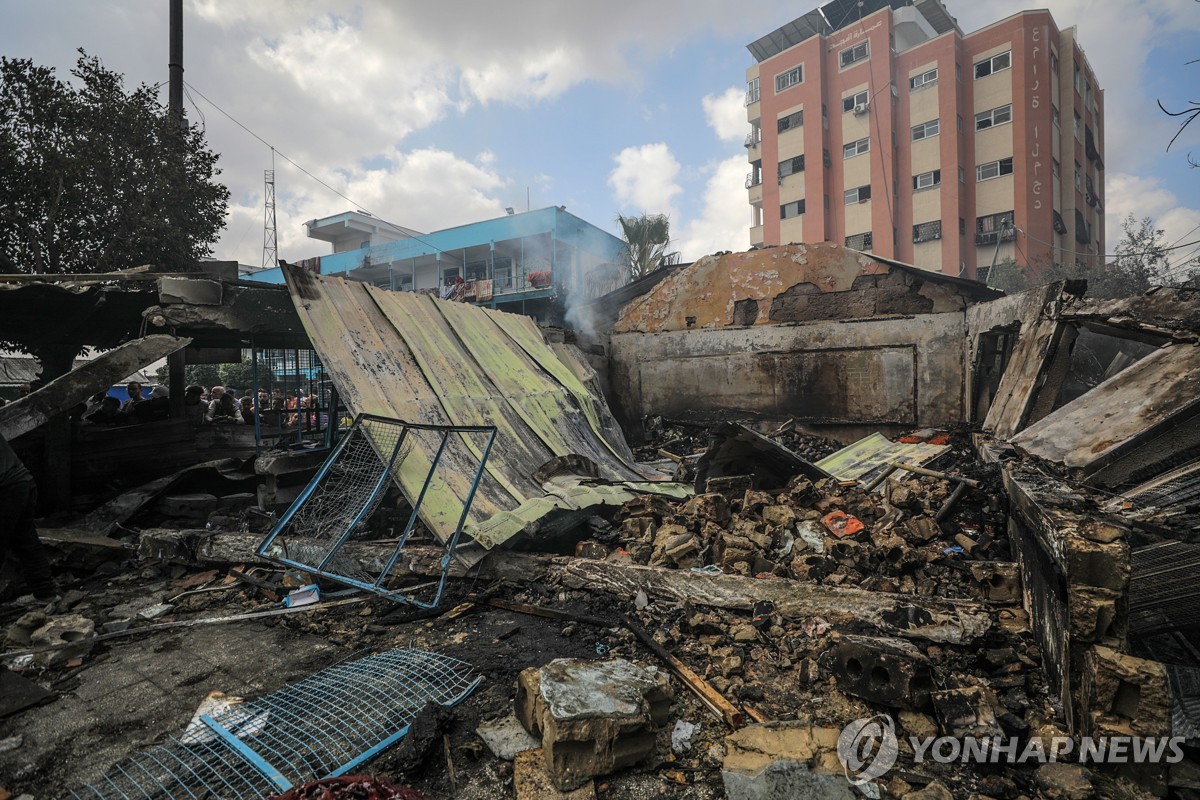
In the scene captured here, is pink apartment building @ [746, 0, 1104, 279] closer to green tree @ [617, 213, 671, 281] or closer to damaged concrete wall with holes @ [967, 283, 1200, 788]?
green tree @ [617, 213, 671, 281]

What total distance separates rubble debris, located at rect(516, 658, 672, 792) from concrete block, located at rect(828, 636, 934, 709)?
869 mm

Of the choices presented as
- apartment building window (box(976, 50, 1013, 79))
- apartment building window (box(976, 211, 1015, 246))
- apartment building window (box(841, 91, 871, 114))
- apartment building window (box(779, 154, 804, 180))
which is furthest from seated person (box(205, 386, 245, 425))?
apartment building window (box(976, 50, 1013, 79))

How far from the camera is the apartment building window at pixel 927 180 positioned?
971 inches

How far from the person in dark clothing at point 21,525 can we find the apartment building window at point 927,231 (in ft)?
96.6

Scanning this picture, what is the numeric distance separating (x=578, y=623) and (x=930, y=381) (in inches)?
265

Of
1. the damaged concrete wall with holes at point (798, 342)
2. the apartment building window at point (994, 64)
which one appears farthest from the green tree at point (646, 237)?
the apartment building window at point (994, 64)

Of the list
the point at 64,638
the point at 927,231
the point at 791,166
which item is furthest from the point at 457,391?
the point at 791,166

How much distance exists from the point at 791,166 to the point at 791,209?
7.21 feet

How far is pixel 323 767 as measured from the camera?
208 cm

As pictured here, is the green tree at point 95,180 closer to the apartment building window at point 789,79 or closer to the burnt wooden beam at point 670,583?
the burnt wooden beam at point 670,583

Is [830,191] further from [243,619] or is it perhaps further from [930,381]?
[243,619]

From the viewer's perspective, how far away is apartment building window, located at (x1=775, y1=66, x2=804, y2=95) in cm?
2808

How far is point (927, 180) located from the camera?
82.0ft

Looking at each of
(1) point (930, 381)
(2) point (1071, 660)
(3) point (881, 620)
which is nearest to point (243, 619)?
(3) point (881, 620)
